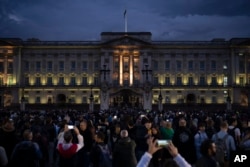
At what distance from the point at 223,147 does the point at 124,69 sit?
77.0m

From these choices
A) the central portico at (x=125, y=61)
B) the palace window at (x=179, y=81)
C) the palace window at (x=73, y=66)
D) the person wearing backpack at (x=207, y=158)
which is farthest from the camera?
the palace window at (x=73, y=66)

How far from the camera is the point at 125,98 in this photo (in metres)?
84.0

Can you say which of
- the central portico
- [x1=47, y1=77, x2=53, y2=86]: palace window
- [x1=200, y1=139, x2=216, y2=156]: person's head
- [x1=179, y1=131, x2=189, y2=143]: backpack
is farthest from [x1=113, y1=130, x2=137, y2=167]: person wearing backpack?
[x1=47, y1=77, x2=53, y2=86]: palace window

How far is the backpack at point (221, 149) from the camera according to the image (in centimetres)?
1074

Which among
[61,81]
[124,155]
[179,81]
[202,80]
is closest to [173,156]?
[124,155]

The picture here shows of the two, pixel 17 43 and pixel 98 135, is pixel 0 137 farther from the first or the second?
pixel 17 43

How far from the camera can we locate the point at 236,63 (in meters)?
87.9

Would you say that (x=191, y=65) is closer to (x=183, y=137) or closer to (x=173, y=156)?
(x=183, y=137)

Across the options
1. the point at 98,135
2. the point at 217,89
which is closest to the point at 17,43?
the point at 217,89

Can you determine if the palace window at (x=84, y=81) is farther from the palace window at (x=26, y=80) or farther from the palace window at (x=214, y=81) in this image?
the palace window at (x=214, y=81)

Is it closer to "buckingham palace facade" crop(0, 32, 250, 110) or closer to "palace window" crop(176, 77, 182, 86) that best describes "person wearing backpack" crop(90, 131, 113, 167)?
"buckingham palace facade" crop(0, 32, 250, 110)

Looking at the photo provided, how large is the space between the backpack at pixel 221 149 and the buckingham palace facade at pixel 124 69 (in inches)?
2865

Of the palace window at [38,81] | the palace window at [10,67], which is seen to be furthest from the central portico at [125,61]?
the palace window at [10,67]

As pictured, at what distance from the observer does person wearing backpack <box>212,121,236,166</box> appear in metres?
10.8
